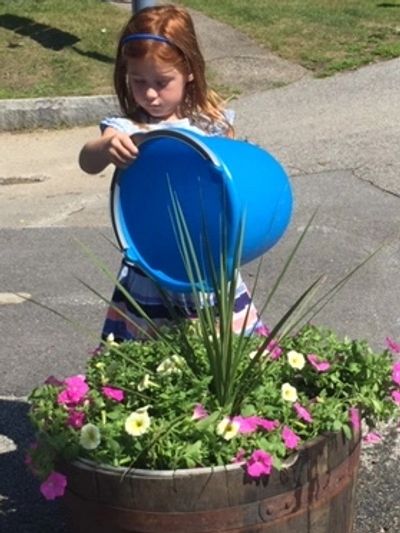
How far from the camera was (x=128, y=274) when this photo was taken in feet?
10.0

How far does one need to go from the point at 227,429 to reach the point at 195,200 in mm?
686

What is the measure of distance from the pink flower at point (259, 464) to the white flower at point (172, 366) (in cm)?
35

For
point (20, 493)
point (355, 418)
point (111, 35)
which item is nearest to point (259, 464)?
point (355, 418)

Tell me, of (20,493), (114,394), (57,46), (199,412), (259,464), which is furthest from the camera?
(57,46)

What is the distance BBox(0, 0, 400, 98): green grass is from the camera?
29.8 feet

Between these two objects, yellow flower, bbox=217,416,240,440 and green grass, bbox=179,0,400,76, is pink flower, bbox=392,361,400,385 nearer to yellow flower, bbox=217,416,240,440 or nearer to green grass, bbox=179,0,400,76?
yellow flower, bbox=217,416,240,440

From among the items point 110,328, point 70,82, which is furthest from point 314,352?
point 70,82

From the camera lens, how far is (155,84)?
2.88 metres

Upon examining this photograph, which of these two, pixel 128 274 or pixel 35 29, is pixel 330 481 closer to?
pixel 128 274

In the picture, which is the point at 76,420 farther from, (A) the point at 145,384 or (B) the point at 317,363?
(B) the point at 317,363

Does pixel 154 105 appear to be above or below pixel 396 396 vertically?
above

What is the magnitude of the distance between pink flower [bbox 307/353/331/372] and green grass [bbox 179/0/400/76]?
672cm

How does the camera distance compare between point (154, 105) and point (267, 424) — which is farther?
point (154, 105)

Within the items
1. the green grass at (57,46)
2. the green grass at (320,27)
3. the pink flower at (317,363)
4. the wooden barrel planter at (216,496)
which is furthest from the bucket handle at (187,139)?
the green grass at (320,27)
